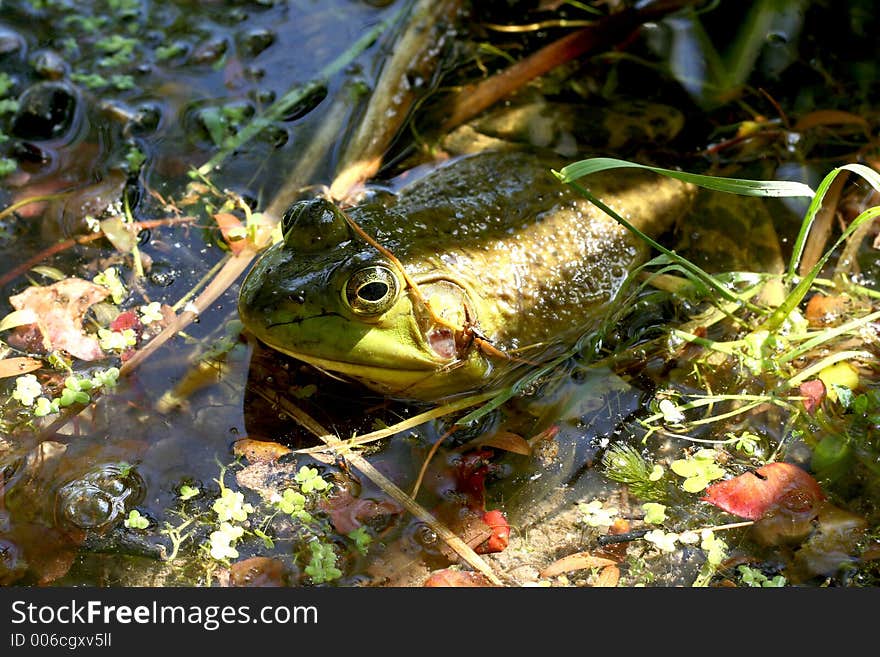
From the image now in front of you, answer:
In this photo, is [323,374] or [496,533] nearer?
[496,533]

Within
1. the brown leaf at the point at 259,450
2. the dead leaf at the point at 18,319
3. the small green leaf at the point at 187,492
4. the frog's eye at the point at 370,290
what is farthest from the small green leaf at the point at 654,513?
the dead leaf at the point at 18,319

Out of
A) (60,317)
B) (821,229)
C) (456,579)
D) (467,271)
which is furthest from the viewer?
(821,229)

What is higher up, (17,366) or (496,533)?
(496,533)

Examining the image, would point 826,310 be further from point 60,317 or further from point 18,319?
point 18,319

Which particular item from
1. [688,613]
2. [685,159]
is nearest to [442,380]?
[688,613]

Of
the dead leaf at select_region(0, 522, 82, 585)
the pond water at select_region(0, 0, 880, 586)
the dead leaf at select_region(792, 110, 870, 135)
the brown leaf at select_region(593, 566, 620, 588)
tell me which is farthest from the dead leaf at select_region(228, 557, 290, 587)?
the dead leaf at select_region(792, 110, 870, 135)

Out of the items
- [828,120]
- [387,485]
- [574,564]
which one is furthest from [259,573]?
[828,120]
